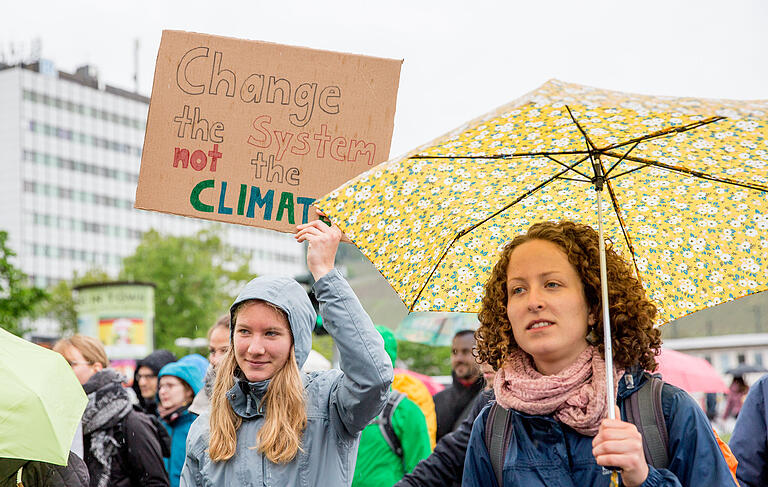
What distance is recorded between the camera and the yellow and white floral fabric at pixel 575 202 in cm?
293

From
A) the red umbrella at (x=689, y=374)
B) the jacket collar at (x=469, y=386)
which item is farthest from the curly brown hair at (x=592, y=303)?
the red umbrella at (x=689, y=374)

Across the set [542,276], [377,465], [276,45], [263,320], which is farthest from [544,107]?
[377,465]

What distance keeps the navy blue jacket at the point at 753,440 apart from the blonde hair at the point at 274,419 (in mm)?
2189

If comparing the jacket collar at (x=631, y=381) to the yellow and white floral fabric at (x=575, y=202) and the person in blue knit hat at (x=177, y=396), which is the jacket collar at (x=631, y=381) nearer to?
the yellow and white floral fabric at (x=575, y=202)

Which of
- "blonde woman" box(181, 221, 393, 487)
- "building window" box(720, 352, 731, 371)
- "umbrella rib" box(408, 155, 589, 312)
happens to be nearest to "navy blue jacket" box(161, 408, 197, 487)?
"blonde woman" box(181, 221, 393, 487)

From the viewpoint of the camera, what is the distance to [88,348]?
645cm

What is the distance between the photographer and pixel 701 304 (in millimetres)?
3424

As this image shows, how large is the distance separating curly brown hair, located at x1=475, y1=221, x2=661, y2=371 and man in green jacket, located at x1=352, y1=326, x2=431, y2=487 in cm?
261

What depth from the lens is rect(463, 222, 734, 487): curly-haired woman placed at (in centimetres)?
269

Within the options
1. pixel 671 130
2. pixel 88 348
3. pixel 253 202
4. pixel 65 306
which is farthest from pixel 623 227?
pixel 65 306

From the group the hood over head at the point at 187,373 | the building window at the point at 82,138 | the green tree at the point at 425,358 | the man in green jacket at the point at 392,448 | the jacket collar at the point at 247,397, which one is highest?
the building window at the point at 82,138

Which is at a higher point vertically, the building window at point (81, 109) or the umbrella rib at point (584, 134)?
the building window at point (81, 109)

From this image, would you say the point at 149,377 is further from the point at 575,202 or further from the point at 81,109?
the point at 81,109

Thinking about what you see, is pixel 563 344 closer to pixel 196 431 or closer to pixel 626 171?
pixel 626 171
